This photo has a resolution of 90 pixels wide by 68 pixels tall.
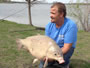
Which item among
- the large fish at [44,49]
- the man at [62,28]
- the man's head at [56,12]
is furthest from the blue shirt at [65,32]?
the large fish at [44,49]

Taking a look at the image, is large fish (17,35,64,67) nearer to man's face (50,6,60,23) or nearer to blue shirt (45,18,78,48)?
man's face (50,6,60,23)

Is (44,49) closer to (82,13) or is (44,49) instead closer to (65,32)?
(65,32)

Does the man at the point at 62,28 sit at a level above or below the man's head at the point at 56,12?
below

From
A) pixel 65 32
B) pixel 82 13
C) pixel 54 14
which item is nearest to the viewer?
pixel 54 14

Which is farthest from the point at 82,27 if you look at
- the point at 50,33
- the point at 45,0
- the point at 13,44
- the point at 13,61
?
the point at 50,33

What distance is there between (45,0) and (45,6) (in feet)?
3.82

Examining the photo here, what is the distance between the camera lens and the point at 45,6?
15.2m

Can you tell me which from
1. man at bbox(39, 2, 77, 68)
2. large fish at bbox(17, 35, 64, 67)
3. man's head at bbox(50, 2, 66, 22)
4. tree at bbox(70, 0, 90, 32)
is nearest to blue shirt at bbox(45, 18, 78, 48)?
man at bbox(39, 2, 77, 68)

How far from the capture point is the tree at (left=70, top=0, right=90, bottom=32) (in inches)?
451

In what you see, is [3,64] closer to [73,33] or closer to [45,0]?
[73,33]

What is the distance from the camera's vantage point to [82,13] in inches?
461

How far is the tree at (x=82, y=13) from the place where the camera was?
11446 millimetres

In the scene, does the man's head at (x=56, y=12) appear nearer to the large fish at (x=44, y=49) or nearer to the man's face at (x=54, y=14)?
the man's face at (x=54, y=14)

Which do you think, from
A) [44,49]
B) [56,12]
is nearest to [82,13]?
[56,12]
